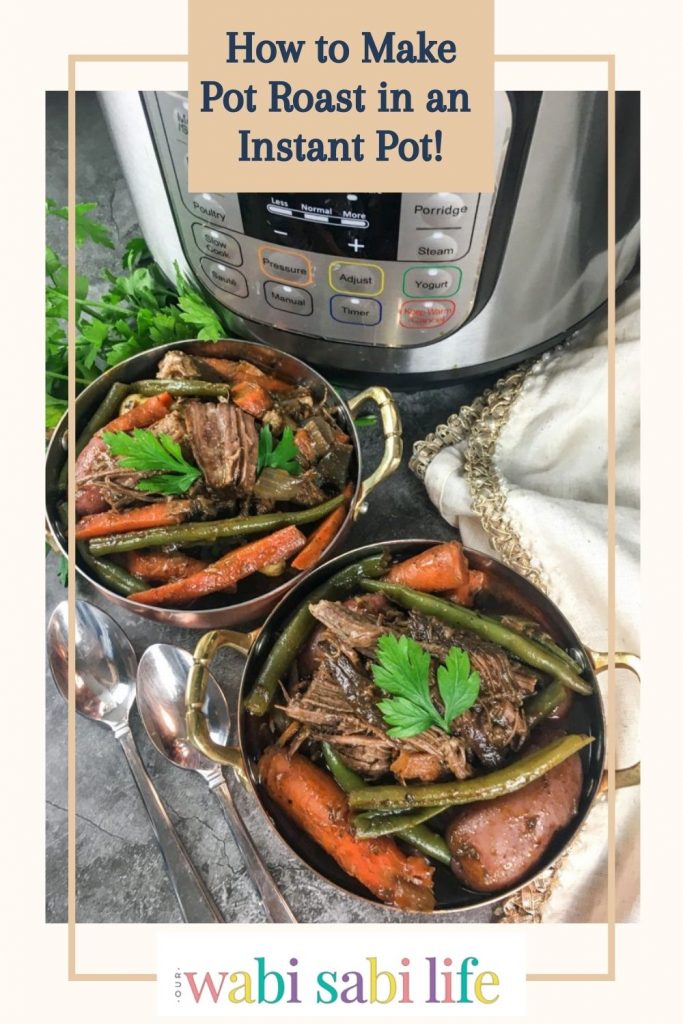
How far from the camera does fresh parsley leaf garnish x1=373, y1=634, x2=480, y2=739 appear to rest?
2.54 ft

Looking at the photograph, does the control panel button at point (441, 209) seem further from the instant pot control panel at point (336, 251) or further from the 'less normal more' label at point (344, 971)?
the 'less normal more' label at point (344, 971)

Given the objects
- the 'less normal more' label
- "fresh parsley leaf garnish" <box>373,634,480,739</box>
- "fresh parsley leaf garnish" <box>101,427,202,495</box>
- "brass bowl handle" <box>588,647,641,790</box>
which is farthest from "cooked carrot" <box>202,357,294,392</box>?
the 'less normal more' label

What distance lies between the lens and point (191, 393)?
0.98 m

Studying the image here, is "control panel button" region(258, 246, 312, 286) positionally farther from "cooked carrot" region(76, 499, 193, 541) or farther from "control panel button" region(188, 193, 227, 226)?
"cooked carrot" region(76, 499, 193, 541)

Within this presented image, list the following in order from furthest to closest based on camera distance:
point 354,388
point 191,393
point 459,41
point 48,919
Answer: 1. point 354,388
2. point 191,393
3. point 48,919
4. point 459,41

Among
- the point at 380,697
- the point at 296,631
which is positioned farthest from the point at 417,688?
the point at 296,631

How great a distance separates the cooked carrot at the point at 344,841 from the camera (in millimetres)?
768

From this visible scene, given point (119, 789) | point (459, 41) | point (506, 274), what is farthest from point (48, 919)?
point (459, 41)

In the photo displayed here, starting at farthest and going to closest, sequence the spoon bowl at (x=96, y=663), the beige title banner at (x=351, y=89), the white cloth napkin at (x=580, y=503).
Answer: the spoon bowl at (x=96, y=663), the white cloth napkin at (x=580, y=503), the beige title banner at (x=351, y=89)

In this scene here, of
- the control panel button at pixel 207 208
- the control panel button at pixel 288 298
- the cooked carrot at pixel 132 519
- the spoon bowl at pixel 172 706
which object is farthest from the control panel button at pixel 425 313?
the spoon bowl at pixel 172 706

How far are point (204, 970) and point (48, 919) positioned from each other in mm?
175

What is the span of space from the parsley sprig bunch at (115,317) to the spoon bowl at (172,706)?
315mm

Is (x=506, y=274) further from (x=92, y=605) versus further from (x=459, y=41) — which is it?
(x=92, y=605)

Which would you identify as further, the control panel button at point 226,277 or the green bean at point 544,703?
the control panel button at point 226,277
